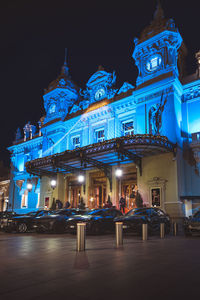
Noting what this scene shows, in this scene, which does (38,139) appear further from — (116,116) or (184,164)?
(184,164)

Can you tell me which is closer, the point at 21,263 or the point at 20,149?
the point at 21,263

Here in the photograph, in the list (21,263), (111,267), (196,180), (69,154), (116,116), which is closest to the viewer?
(111,267)

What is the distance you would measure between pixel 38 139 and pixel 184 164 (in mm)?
22568

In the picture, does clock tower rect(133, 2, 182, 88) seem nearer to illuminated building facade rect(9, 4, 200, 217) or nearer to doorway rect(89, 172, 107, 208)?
illuminated building facade rect(9, 4, 200, 217)

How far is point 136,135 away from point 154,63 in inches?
369

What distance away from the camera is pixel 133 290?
4414 mm

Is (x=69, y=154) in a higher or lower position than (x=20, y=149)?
lower

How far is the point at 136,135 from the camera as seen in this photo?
2064cm

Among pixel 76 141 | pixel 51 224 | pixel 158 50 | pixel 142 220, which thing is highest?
pixel 158 50

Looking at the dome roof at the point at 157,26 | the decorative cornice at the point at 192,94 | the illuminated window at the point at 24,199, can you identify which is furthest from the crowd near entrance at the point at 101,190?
the dome roof at the point at 157,26

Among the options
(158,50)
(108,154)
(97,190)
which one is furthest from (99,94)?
(97,190)

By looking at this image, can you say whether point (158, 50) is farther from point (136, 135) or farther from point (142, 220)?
point (142, 220)

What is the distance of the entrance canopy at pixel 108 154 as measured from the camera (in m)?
20.8

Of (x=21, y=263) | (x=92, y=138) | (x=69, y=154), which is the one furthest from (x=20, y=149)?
(x=21, y=263)
